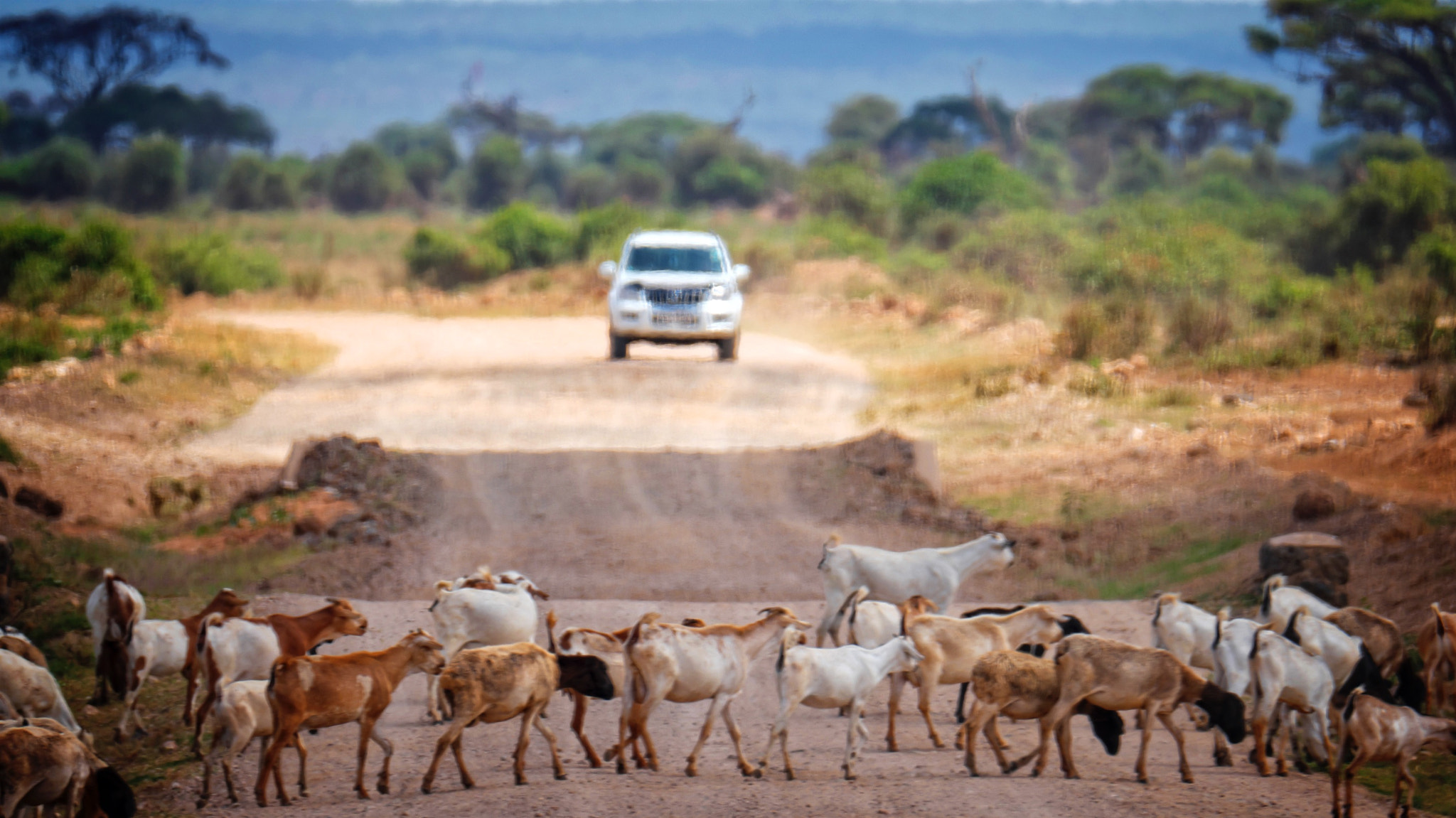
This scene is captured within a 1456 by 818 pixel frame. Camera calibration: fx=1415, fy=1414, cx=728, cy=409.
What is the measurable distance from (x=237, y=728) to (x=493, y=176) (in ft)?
Result: 242

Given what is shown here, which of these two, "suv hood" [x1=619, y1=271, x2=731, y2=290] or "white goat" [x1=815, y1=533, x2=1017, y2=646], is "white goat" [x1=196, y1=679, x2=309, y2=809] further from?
"suv hood" [x1=619, y1=271, x2=731, y2=290]

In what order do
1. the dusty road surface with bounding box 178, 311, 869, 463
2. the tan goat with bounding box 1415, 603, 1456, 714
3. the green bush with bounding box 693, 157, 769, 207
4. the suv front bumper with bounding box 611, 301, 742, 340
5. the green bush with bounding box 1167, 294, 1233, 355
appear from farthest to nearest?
1. the green bush with bounding box 693, 157, 769, 207
2. the suv front bumper with bounding box 611, 301, 742, 340
3. the green bush with bounding box 1167, 294, 1233, 355
4. the dusty road surface with bounding box 178, 311, 869, 463
5. the tan goat with bounding box 1415, 603, 1456, 714

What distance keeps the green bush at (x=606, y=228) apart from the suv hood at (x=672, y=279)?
15.9 m

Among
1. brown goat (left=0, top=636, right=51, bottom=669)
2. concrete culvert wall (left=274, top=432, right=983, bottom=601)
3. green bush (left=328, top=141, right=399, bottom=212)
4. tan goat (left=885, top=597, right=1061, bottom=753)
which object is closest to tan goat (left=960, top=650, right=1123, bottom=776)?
tan goat (left=885, top=597, right=1061, bottom=753)

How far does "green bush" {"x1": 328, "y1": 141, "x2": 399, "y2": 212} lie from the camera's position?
73.8 meters

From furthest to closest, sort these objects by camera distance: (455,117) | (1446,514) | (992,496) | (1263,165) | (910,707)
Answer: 1. (455,117)
2. (1263,165)
3. (992,496)
4. (1446,514)
5. (910,707)

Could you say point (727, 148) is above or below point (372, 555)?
above

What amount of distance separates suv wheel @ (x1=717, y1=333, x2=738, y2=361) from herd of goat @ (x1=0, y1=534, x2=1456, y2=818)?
1485cm

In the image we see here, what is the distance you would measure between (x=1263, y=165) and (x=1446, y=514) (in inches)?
2230

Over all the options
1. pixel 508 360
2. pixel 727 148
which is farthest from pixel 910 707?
pixel 727 148

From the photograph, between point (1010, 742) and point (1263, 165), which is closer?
point (1010, 742)

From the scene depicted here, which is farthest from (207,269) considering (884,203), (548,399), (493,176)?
(493,176)

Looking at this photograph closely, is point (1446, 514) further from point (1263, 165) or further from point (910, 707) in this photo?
point (1263, 165)

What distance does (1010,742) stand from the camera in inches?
318
